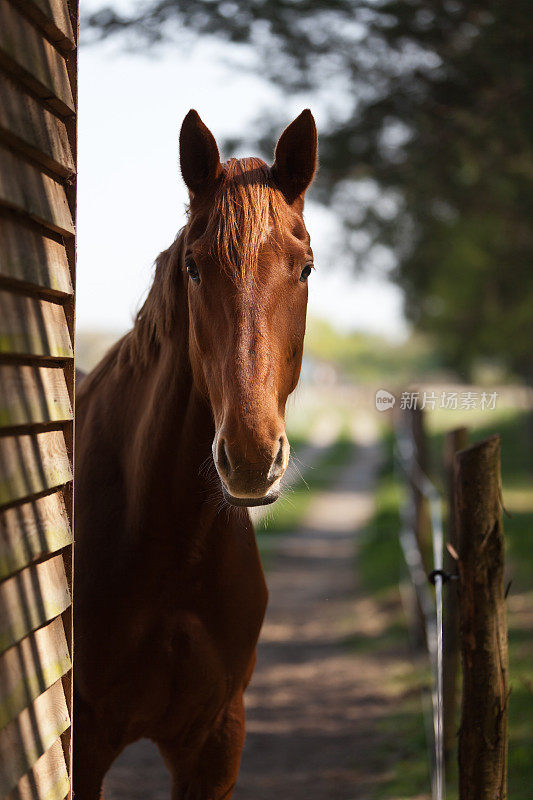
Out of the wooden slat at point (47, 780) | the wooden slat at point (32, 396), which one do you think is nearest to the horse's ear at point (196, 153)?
the wooden slat at point (32, 396)

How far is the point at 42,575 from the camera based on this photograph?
6.23ft

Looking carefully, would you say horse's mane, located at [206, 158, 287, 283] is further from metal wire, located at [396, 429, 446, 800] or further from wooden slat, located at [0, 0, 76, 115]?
metal wire, located at [396, 429, 446, 800]

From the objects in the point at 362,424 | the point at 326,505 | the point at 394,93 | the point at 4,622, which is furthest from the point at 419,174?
the point at 362,424

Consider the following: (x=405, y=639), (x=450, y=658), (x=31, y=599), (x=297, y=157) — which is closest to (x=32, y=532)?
(x=31, y=599)

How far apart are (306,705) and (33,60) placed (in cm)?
507

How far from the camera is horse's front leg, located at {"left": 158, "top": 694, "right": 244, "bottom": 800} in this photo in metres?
2.66

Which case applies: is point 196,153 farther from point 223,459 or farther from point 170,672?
point 170,672

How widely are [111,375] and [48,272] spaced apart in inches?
37.5

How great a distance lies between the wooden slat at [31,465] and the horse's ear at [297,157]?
3.16ft

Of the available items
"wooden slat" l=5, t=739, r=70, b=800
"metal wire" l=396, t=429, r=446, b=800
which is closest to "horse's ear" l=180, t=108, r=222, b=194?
"wooden slat" l=5, t=739, r=70, b=800

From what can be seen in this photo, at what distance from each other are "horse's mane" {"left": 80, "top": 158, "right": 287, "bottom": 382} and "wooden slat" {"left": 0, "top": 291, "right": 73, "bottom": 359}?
0.44 metres

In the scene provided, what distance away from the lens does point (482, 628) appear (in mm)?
2660

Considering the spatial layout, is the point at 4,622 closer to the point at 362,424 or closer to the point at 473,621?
the point at 473,621

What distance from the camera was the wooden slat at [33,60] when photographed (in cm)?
166
